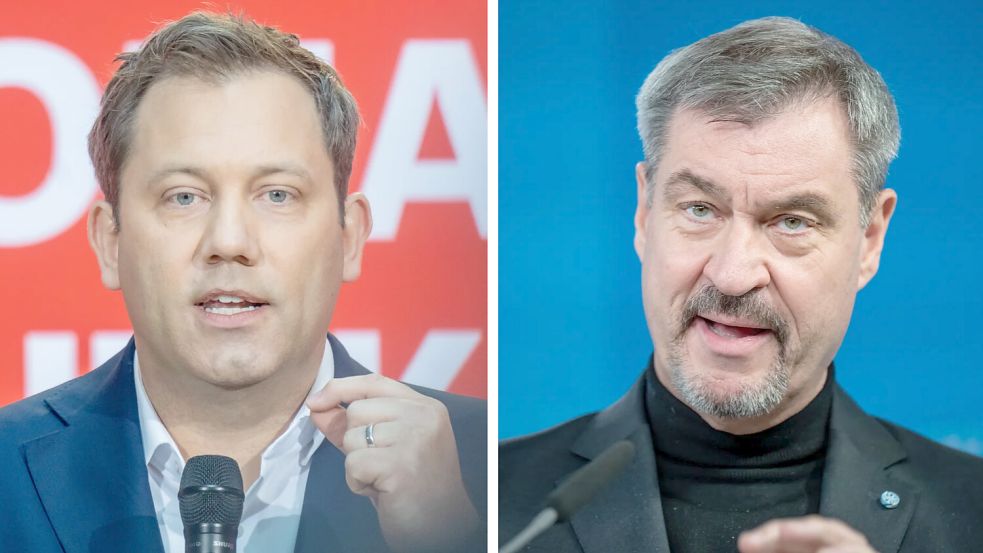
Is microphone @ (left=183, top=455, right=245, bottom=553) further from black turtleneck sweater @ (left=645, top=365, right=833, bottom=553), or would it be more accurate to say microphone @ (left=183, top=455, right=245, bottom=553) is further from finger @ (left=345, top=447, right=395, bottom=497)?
black turtleneck sweater @ (left=645, top=365, right=833, bottom=553)

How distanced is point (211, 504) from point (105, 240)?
989 mm

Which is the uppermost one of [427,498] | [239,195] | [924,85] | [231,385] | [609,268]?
[924,85]

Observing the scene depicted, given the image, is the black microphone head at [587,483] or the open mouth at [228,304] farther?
the open mouth at [228,304]

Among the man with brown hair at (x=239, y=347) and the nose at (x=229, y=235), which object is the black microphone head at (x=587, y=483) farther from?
the nose at (x=229, y=235)

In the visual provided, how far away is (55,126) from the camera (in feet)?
10.7

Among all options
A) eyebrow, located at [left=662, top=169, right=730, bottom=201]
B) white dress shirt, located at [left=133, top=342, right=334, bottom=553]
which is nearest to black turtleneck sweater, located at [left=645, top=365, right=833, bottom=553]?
eyebrow, located at [left=662, top=169, right=730, bottom=201]

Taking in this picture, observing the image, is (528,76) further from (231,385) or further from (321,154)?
(231,385)

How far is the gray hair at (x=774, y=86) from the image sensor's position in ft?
9.68

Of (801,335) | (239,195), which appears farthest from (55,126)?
(801,335)

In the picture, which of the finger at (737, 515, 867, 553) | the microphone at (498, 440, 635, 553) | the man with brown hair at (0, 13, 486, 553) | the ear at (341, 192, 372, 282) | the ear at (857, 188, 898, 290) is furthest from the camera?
the ear at (341, 192, 372, 282)

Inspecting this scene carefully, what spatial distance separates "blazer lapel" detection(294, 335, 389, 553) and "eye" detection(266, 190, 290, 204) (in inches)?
25.3

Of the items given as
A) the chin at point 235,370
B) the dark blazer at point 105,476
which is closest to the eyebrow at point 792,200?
the dark blazer at point 105,476

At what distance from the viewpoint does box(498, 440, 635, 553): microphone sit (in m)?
2.38

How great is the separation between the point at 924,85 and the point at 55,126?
226 cm
